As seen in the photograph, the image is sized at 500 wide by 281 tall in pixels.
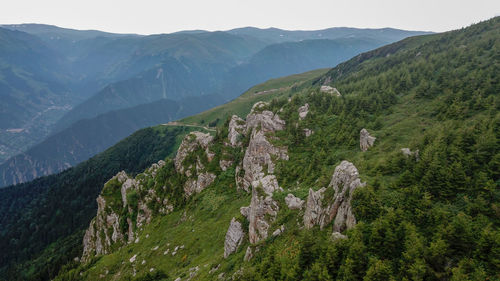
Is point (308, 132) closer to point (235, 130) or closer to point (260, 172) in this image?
point (260, 172)

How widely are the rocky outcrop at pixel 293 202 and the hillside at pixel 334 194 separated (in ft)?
0.50

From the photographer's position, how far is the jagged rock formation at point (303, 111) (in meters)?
63.6

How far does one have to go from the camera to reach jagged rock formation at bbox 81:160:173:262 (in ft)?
243

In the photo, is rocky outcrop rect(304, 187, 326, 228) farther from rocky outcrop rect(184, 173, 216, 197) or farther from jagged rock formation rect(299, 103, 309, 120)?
rocky outcrop rect(184, 173, 216, 197)

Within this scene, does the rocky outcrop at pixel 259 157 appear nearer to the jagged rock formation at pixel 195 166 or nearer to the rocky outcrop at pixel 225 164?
the rocky outcrop at pixel 225 164

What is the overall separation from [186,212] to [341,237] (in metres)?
47.3

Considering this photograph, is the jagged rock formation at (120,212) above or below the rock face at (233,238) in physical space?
below

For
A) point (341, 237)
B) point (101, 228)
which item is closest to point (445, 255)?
point (341, 237)

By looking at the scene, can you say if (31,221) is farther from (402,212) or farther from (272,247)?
(402,212)

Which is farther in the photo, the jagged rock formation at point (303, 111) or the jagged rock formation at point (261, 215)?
the jagged rock formation at point (303, 111)

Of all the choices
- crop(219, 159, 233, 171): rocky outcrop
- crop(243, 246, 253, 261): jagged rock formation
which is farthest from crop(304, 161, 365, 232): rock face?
crop(219, 159, 233, 171): rocky outcrop

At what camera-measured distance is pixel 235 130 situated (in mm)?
74688

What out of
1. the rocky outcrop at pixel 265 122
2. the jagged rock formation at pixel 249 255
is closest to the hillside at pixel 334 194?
the jagged rock formation at pixel 249 255

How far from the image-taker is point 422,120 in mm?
47094
